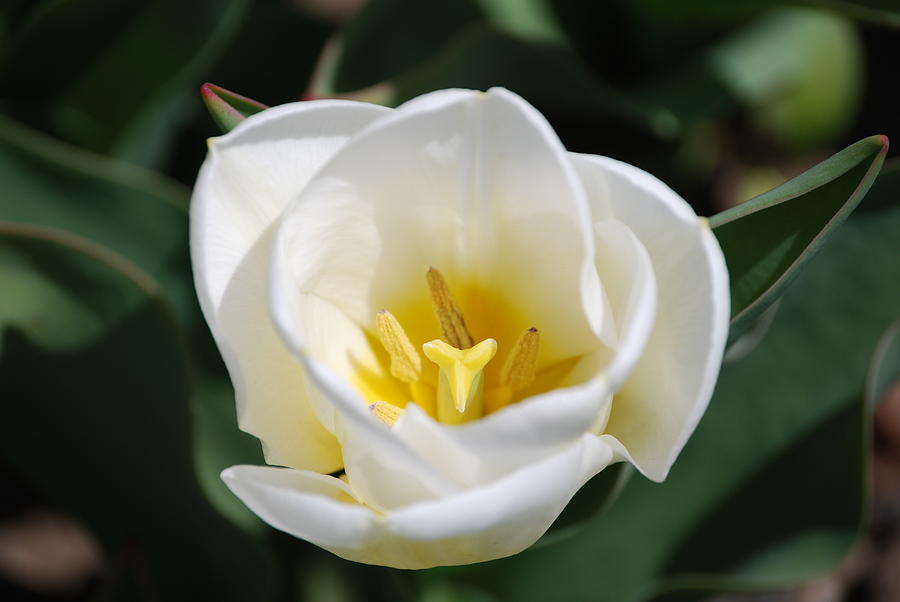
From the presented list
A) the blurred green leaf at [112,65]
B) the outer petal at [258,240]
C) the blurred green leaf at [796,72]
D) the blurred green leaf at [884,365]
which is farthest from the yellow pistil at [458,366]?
the blurred green leaf at [796,72]

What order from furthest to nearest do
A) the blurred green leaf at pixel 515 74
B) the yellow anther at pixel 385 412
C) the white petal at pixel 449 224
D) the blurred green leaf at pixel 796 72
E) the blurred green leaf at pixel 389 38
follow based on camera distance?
the blurred green leaf at pixel 796 72
the blurred green leaf at pixel 389 38
the blurred green leaf at pixel 515 74
the yellow anther at pixel 385 412
the white petal at pixel 449 224

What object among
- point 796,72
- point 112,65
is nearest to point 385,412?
point 112,65

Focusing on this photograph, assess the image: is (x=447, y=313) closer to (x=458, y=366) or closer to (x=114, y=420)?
(x=458, y=366)

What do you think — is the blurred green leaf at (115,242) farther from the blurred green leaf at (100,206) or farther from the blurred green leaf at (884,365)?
the blurred green leaf at (884,365)

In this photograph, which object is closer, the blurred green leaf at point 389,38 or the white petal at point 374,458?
the white petal at point 374,458

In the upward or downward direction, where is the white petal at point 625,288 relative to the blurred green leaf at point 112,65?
downward

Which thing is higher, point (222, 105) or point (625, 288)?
→ point (222, 105)

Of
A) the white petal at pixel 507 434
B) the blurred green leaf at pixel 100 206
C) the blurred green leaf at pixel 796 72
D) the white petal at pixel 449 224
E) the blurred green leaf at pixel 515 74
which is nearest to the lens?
the white petal at pixel 507 434
